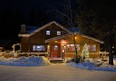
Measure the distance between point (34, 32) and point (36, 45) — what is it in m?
2.30

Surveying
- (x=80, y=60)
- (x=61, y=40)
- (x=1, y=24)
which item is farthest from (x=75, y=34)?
(x=1, y=24)

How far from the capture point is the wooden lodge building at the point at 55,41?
167ft

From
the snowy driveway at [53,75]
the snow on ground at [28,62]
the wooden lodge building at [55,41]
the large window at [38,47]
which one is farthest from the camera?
the large window at [38,47]

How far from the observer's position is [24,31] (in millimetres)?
55531

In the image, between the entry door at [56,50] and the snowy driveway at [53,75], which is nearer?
the snowy driveway at [53,75]

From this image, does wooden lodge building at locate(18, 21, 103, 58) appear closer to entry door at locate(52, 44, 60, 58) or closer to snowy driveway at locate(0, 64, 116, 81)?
entry door at locate(52, 44, 60, 58)

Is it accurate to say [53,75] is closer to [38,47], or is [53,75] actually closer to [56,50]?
[56,50]

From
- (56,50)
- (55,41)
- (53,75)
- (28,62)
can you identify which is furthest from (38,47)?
(53,75)

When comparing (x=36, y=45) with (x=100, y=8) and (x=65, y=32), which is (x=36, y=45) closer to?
(x=65, y=32)

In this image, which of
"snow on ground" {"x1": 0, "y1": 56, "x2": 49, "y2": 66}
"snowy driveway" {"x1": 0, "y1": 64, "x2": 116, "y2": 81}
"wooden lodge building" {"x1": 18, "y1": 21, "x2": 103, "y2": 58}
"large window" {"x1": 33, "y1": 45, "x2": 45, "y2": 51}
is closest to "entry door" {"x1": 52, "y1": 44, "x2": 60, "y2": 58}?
"wooden lodge building" {"x1": 18, "y1": 21, "x2": 103, "y2": 58}

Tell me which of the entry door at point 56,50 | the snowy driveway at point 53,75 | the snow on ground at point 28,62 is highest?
the entry door at point 56,50

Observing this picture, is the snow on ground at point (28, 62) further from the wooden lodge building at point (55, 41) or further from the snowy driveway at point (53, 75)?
the wooden lodge building at point (55, 41)

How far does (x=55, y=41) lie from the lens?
2004 inches

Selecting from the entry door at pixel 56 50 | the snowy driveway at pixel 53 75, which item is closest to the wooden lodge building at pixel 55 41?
the entry door at pixel 56 50
